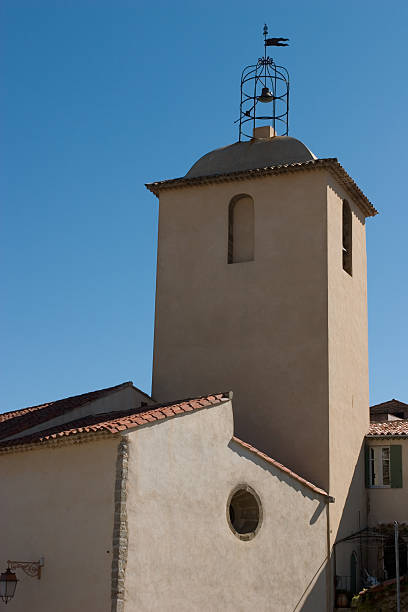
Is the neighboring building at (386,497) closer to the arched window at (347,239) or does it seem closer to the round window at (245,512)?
the arched window at (347,239)

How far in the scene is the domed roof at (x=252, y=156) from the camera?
26344 millimetres

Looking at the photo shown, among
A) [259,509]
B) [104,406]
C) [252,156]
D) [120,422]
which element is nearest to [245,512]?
[259,509]

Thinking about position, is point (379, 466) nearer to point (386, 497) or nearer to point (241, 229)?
point (386, 497)

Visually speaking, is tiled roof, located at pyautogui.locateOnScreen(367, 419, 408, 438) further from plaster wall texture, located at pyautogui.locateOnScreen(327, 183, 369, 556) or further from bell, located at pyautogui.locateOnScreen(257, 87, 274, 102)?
bell, located at pyautogui.locateOnScreen(257, 87, 274, 102)

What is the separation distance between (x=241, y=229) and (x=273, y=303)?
2.71m

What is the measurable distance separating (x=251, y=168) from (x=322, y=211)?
279cm

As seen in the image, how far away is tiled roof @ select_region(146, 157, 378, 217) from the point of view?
83.0 ft

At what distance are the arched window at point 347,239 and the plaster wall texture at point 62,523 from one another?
1203 cm

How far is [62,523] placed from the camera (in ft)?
59.4

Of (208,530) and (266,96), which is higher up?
(266,96)

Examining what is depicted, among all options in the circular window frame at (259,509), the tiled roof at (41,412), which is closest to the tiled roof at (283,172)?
the tiled roof at (41,412)

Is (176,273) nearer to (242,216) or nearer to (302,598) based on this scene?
(242,216)

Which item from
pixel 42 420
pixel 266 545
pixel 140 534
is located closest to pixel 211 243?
pixel 42 420

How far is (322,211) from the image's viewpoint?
2520cm
